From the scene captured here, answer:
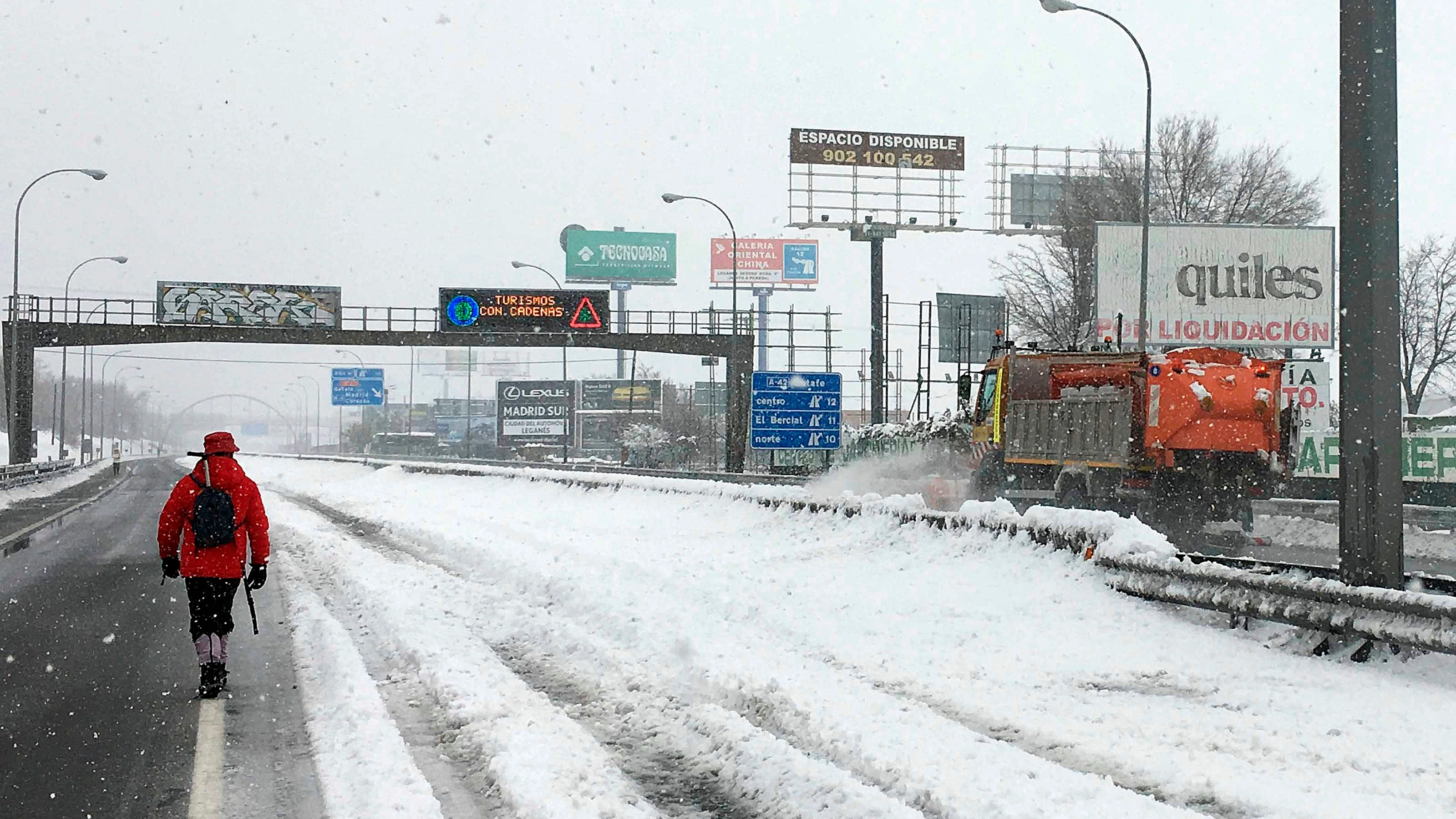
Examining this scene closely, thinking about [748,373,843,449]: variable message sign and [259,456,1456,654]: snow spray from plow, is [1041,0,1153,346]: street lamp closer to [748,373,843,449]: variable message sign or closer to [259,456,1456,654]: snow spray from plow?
[748,373,843,449]: variable message sign

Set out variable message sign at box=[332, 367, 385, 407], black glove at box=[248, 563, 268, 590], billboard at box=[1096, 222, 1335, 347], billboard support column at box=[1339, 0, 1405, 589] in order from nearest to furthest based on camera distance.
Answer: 1. black glove at box=[248, 563, 268, 590]
2. billboard support column at box=[1339, 0, 1405, 589]
3. billboard at box=[1096, 222, 1335, 347]
4. variable message sign at box=[332, 367, 385, 407]

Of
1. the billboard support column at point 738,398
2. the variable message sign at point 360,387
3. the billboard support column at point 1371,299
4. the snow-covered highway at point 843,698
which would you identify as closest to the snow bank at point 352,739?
the snow-covered highway at point 843,698

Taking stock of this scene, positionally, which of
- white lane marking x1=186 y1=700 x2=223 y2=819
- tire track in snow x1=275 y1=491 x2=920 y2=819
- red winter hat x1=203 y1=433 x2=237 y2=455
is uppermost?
red winter hat x1=203 y1=433 x2=237 y2=455

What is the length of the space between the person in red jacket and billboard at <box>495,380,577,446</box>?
58.1 metres

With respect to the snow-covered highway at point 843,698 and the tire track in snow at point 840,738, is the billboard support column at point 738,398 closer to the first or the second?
the snow-covered highway at point 843,698

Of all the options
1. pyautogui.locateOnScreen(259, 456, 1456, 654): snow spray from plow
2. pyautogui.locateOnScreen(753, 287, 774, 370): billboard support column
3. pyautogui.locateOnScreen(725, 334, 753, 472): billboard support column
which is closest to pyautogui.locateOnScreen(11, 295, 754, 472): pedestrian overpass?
pyautogui.locateOnScreen(725, 334, 753, 472): billboard support column

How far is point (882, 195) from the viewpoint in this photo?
52.4m

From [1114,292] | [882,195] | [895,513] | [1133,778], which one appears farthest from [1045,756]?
[882,195]

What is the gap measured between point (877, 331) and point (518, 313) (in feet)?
44.7

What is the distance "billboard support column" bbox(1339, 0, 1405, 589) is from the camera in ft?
28.2

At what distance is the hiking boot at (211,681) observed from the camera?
26.7 ft

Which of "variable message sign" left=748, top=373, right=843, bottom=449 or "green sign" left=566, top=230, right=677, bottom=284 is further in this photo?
"green sign" left=566, top=230, right=677, bottom=284

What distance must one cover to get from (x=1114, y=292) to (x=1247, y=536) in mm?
26269

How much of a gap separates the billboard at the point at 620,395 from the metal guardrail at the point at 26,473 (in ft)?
115
